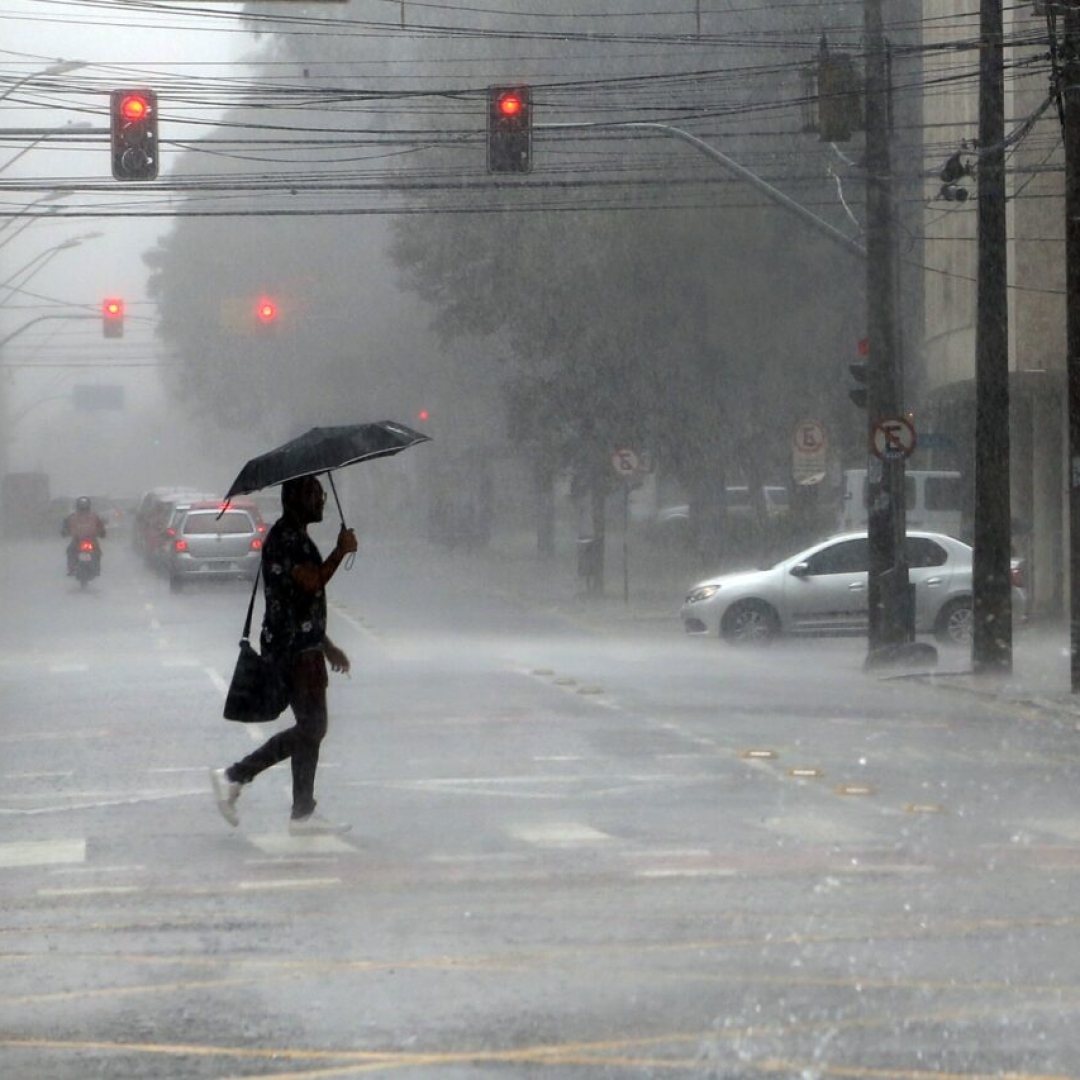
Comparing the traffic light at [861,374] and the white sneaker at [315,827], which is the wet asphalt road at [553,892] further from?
the traffic light at [861,374]

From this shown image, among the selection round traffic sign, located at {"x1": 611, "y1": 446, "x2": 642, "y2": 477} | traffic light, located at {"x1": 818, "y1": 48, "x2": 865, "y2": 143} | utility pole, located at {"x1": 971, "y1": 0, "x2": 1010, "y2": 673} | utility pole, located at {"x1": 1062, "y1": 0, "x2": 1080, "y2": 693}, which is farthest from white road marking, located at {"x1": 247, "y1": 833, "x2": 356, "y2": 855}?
round traffic sign, located at {"x1": 611, "y1": 446, "x2": 642, "y2": 477}

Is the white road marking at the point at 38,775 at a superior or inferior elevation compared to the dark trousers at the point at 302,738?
inferior

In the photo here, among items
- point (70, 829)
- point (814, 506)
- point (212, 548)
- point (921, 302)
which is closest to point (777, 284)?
point (921, 302)

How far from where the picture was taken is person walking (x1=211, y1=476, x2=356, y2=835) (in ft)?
38.7

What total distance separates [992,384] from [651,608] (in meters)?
15.5

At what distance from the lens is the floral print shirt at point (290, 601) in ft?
38.7

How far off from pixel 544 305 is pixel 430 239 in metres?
5.77

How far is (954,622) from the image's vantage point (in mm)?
29812

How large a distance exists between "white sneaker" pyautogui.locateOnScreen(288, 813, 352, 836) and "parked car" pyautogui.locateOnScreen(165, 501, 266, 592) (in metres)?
30.8

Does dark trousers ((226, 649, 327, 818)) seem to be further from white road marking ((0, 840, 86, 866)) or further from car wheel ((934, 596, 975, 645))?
car wheel ((934, 596, 975, 645))

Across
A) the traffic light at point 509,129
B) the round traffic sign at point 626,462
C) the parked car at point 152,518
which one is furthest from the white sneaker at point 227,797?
the parked car at point 152,518

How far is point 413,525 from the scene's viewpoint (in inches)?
3285

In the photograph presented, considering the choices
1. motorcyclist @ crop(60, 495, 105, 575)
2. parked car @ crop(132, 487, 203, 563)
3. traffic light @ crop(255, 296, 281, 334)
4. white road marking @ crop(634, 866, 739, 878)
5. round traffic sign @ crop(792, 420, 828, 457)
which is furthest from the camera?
parked car @ crop(132, 487, 203, 563)

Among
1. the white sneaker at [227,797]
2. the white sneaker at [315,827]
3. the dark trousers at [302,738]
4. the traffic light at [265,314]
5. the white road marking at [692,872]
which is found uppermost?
the traffic light at [265,314]
